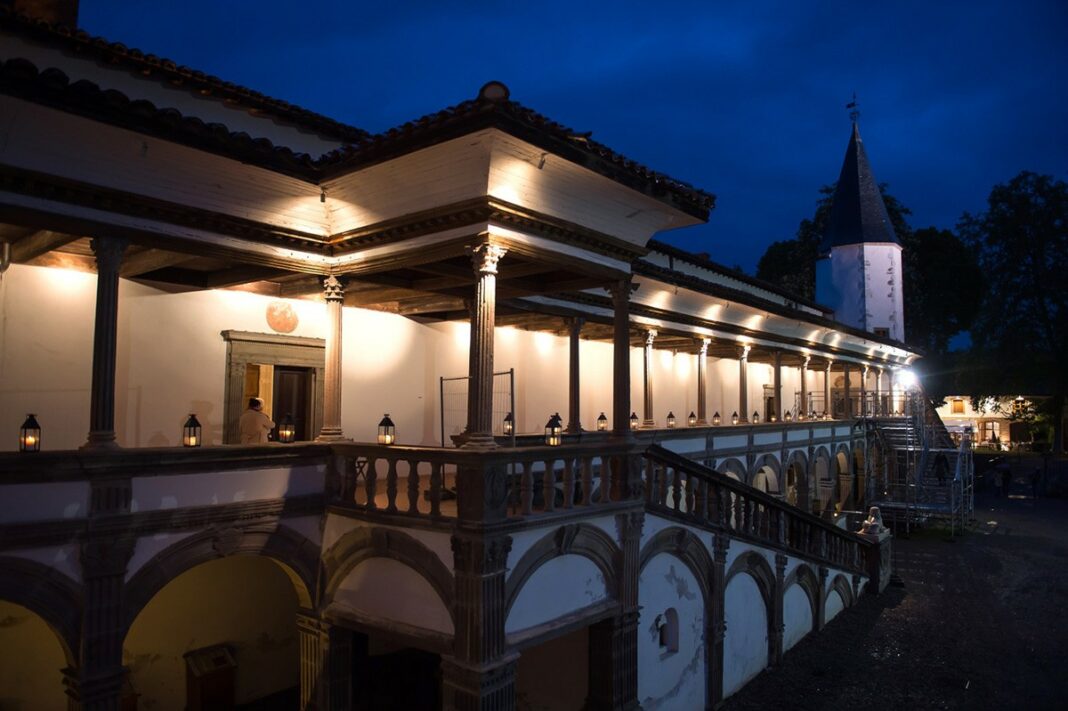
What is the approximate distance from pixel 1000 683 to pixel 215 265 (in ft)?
46.2

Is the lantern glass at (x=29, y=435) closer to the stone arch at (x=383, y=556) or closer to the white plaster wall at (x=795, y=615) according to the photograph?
the stone arch at (x=383, y=556)

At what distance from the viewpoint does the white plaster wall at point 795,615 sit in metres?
13.3

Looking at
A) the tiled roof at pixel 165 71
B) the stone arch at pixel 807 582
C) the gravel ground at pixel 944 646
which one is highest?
the tiled roof at pixel 165 71

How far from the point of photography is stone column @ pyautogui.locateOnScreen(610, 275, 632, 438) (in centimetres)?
965

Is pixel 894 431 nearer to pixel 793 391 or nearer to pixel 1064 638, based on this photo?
pixel 793 391

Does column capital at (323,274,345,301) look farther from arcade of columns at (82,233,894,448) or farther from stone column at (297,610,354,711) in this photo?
stone column at (297,610,354,711)

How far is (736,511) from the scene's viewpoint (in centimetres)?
1181

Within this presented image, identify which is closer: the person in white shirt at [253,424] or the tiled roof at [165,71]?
the tiled roof at [165,71]

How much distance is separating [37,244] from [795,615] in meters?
13.6

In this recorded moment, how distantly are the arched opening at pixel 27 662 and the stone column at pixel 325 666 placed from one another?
2.83 m

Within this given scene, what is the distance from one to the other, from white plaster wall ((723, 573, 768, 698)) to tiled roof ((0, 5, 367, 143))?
9.71 metres

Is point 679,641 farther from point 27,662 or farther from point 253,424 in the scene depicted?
point 27,662

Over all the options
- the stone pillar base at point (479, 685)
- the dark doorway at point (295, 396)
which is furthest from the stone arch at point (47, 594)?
the dark doorway at point (295, 396)

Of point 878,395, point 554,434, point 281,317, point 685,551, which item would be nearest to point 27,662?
point 281,317
